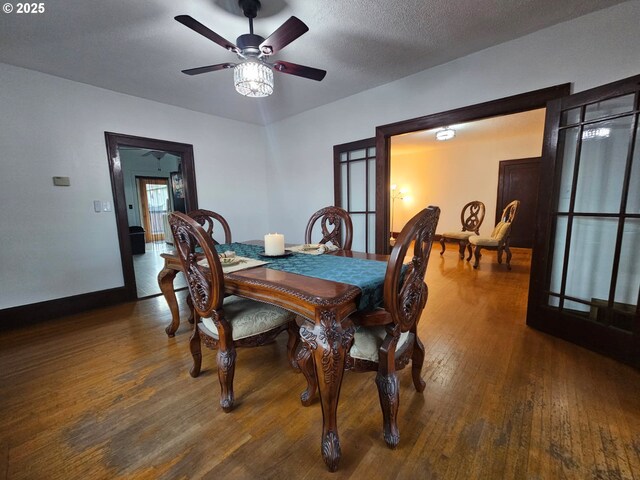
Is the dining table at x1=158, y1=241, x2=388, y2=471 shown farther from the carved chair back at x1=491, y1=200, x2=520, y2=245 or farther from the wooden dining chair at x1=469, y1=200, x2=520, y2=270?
the carved chair back at x1=491, y1=200, x2=520, y2=245

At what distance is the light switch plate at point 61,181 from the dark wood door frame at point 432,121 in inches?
130

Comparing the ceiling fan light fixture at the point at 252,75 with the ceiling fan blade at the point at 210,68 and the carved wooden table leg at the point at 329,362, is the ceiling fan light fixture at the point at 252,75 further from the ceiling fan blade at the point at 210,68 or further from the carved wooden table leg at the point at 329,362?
the carved wooden table leg at the point at 329,362

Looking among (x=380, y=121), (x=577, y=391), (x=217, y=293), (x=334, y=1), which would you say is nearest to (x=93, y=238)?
(x=217, y=293)

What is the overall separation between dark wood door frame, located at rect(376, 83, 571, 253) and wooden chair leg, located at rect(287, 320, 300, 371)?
1769mm

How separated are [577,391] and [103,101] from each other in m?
4.72

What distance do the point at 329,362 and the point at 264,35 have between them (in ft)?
7.71

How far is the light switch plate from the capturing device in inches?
101

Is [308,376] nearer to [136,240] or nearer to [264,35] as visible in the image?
[264,35]

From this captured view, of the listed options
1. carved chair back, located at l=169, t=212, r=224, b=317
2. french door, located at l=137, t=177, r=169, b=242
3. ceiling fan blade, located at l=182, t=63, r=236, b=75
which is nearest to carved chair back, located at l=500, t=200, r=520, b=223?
ceiling fan blade, located at l=182, t=63, r=236, b=75

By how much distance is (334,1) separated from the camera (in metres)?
1.64

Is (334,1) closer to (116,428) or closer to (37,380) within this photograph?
(116,428)

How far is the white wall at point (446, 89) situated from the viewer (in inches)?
67.9

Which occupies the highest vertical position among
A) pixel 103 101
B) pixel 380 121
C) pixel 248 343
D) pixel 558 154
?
pixel 103 101

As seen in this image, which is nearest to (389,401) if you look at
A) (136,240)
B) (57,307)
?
(57,307)
